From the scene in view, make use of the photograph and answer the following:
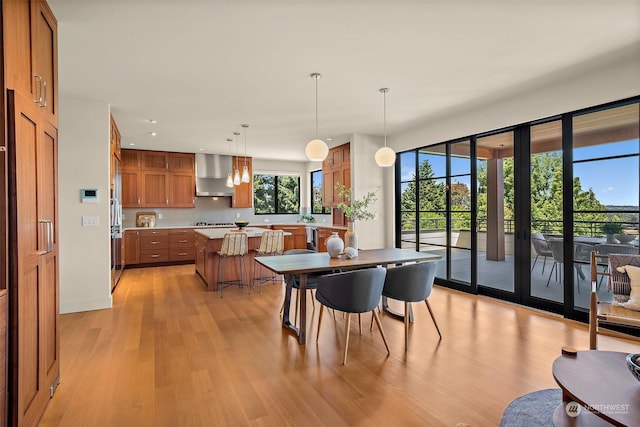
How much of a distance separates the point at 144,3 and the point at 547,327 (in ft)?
14.7

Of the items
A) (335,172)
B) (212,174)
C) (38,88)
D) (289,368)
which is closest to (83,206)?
(38,88)

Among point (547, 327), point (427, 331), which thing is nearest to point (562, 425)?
point (427, 331)

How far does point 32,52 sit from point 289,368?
8.57ft

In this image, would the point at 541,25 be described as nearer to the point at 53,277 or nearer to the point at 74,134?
the point at 53,277

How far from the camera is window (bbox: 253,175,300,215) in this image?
8.88 metres

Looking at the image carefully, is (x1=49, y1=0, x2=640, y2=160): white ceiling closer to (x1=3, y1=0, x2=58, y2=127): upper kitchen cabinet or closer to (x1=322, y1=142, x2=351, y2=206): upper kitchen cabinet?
(x1=3, y1=0, x2=58, y2=127): upper kitchen cabinet

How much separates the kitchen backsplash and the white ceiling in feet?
11.3

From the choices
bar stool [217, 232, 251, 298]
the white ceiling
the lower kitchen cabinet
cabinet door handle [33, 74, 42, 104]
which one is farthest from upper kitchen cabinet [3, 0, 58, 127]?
the lower kitchen cabinet

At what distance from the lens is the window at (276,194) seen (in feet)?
29.1

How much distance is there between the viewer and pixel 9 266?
1.64 m

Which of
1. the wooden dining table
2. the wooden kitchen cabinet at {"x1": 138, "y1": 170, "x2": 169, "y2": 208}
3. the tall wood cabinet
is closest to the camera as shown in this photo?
the tall wood cabinet

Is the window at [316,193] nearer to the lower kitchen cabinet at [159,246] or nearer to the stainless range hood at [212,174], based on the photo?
the stainless range hood at [212,174]

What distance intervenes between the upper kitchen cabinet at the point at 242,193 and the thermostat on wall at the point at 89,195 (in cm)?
411

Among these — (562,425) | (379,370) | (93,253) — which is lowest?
(379,370)
